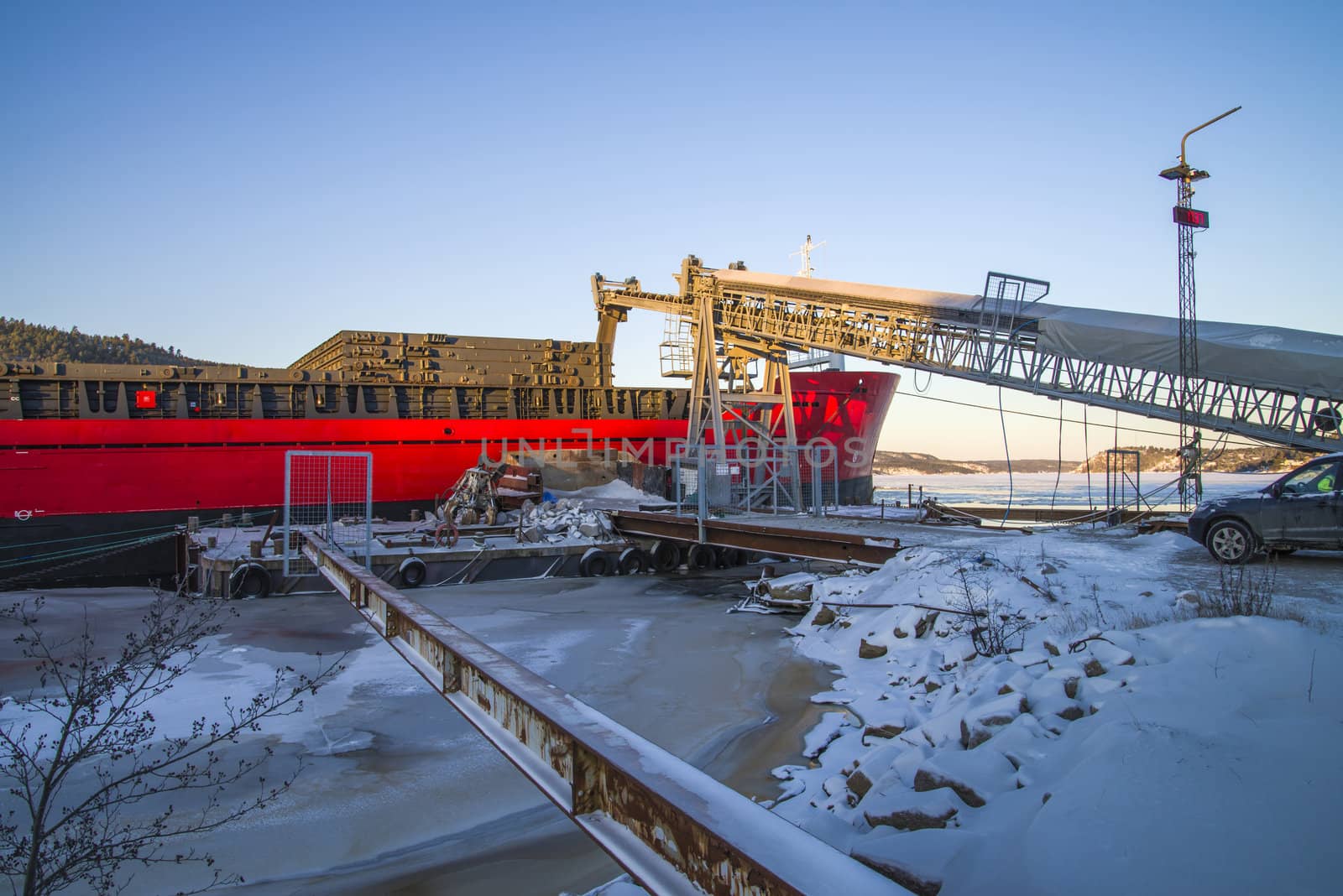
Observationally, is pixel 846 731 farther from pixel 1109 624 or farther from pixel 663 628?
pixel 663 628

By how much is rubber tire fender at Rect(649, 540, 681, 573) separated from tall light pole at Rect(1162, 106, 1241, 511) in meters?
9.69

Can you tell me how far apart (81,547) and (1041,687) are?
22407 millimetres

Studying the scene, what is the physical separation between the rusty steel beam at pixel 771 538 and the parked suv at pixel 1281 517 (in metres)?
3.78

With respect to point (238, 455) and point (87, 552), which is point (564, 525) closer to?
point (238, 455)

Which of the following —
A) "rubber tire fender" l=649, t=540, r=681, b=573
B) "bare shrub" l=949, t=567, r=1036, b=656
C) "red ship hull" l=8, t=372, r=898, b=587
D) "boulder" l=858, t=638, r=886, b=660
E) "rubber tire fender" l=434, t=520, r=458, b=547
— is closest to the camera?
"bare shrub" l=949, t=567, r=1036, b=656

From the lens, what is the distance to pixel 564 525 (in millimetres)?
17516

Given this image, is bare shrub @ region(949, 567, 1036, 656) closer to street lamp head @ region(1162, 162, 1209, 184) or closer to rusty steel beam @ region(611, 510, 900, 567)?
rusty steel beam @ region(611, 510, 900, 567)

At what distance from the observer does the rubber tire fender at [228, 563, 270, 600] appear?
12.9 m

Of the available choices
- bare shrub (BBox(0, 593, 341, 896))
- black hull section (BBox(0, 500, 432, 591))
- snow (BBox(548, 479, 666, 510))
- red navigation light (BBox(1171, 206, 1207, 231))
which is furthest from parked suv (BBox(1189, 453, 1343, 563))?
black hull section (BBox(0, 500, 432, 591))

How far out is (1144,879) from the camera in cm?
266

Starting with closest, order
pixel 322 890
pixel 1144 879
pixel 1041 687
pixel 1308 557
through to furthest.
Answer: pixel 1144 879 < pixel 322 890 < pixel 1041 687 < pixel 1308 557

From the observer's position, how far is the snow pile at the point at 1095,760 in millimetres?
2785

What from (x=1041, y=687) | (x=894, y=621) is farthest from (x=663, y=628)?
(x=1041, y=687)

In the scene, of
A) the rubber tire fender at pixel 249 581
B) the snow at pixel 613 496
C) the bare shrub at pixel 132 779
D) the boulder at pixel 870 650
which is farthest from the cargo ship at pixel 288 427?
the boulder at pixel 870 650
